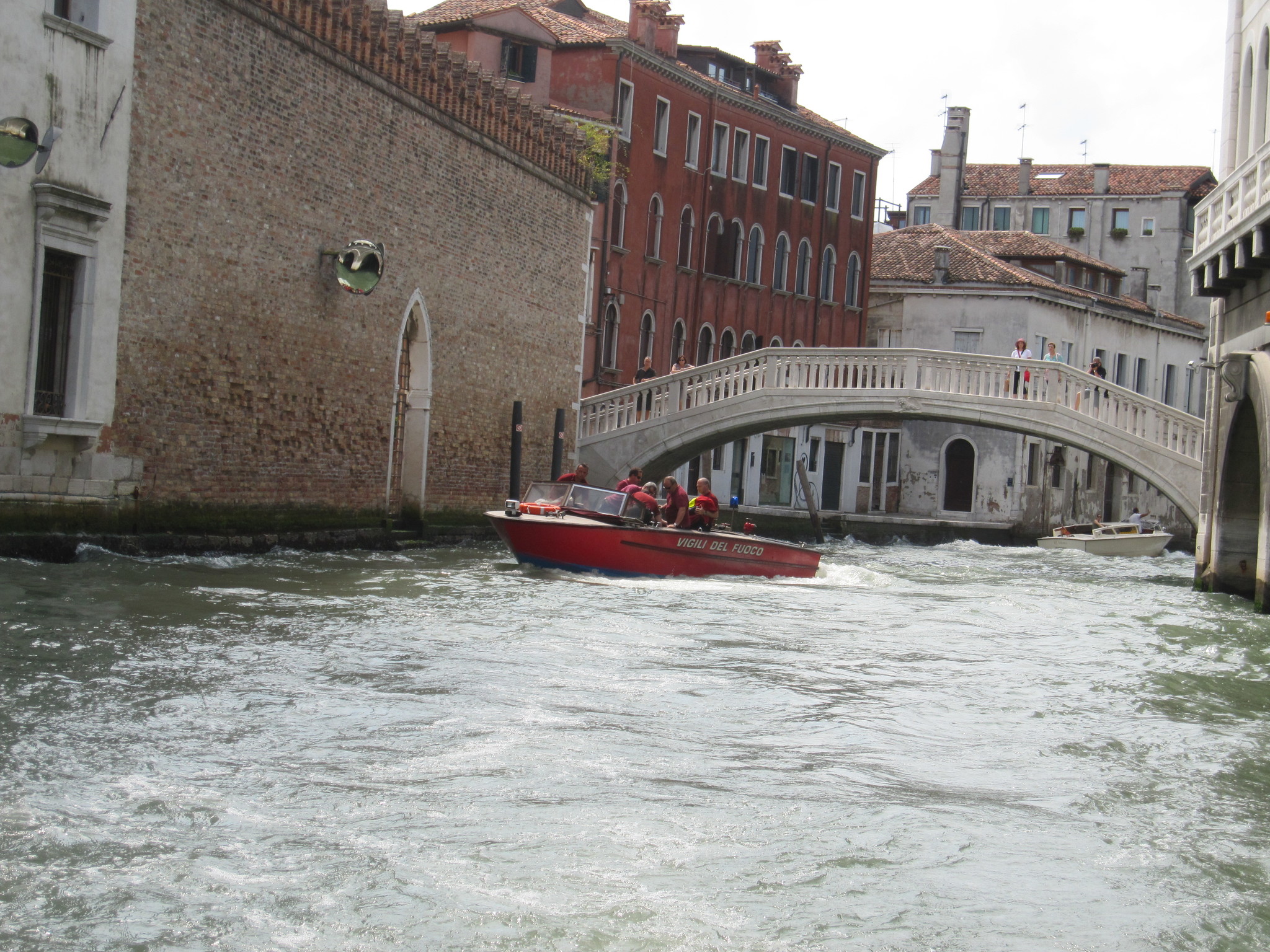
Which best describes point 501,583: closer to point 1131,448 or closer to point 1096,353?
point 1131,448

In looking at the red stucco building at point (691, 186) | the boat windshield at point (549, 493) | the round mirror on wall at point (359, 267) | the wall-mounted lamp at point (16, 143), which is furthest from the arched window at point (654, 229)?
the wall-mounted lamp at point (16, 143)

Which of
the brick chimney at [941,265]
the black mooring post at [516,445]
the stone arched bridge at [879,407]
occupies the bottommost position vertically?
the black mooring post at [516,445]

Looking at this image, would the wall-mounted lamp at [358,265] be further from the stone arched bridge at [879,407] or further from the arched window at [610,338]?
the arched window at [610,338]

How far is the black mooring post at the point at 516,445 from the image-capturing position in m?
21.0

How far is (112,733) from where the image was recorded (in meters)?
6.50

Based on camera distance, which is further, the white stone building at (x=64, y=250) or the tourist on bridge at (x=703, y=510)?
the tourist on bridge at (x=703, y=510)

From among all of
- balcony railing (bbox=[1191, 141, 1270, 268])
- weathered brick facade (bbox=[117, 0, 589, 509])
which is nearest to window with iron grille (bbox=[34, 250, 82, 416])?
weathered brick facade (bbox=[117, 0, 589, 509])

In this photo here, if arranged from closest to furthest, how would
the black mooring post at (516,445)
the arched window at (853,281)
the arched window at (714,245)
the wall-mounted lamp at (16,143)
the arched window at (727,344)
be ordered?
the wall-mounted lamp at (16,143)
the black mooring post at (516,445)
the arched window at (714,245)
the arched window at (727,344)
the arched window at (853,281)

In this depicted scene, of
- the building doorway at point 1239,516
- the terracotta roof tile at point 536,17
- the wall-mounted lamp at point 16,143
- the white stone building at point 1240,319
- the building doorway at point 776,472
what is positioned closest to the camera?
Result: the wall-mounted lamp at point 16,143

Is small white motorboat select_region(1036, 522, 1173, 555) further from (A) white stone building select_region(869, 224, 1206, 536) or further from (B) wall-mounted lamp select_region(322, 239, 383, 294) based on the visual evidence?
(B) wall-mounted lamp select_region(322, 239, 383, 294)

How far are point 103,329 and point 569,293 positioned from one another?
37.2 feet

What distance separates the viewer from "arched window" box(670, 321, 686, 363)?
3225 centimetres

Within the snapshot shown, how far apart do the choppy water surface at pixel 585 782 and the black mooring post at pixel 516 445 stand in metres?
9.06

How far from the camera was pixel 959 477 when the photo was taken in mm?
38938
